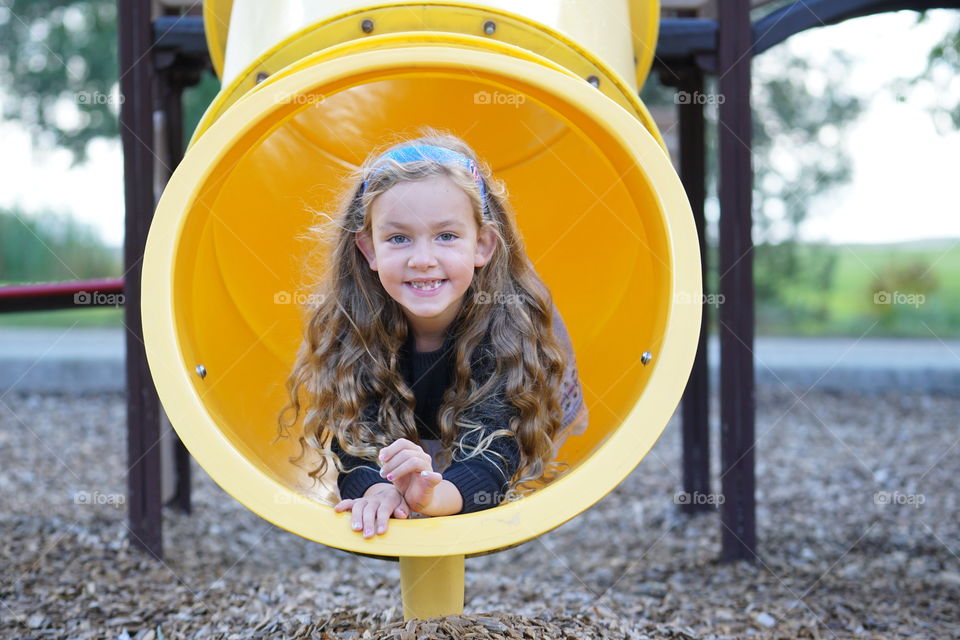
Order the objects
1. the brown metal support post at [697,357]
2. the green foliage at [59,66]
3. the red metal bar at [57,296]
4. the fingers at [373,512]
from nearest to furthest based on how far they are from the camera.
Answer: the fingers at [373,512] → the red metal bar at [57,296] → the brown metal support post at [697,357] → the green foliage at [59,66]

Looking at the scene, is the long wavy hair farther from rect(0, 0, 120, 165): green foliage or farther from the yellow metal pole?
rect(0, 0, 120, 165): green foliage

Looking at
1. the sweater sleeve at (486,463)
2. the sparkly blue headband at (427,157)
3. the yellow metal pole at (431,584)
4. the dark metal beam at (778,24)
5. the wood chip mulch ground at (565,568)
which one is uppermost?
the dark metal beam at (778,24)

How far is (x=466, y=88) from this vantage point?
285 centimetres

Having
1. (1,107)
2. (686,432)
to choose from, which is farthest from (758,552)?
(1,107)

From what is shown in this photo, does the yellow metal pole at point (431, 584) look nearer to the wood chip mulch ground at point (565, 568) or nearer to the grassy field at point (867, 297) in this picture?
the wood chip mulch ground at point (565, 568)

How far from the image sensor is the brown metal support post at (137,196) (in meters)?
2.77

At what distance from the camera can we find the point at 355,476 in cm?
181

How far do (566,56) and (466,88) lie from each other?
2.75ft

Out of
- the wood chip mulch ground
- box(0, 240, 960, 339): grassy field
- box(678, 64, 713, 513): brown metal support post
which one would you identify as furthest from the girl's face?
box(0, 240, 960, 339): grassy field

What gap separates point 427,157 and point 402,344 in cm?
42

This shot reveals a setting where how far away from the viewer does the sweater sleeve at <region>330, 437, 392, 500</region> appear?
5.84 feet

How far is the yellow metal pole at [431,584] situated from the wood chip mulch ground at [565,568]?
0.07 metres

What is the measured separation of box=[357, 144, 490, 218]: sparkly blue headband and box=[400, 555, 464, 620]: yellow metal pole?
0.71 m

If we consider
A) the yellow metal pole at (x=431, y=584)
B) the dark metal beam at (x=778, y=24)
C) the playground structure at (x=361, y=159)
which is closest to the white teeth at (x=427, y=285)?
the playground structure at (x=361, y=159)
